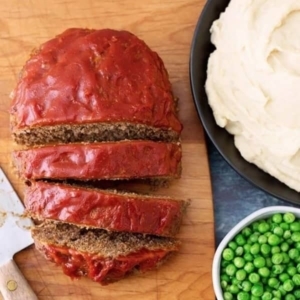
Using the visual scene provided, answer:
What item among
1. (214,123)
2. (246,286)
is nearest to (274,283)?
(246,286)

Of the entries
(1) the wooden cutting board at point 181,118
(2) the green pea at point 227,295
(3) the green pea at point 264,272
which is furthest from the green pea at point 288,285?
(1) the wooden cutting board at point 181,118

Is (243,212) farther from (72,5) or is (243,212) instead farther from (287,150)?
(72,5)

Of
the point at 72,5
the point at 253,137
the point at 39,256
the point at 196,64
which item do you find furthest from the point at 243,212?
the point at 72,5

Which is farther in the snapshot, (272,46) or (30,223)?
(30,223)

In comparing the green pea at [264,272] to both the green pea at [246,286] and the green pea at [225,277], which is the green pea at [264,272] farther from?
the green pea at [225,277]

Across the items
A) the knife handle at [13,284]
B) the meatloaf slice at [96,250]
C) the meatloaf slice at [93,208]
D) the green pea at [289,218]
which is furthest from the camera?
the green pea at [289,218]

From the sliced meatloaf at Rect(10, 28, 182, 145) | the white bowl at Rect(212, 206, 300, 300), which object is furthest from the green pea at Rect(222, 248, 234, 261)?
the sliced meatloaf at Rect(10, 28, 182, 145)

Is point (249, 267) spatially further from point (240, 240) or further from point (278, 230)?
point (278, 230)
